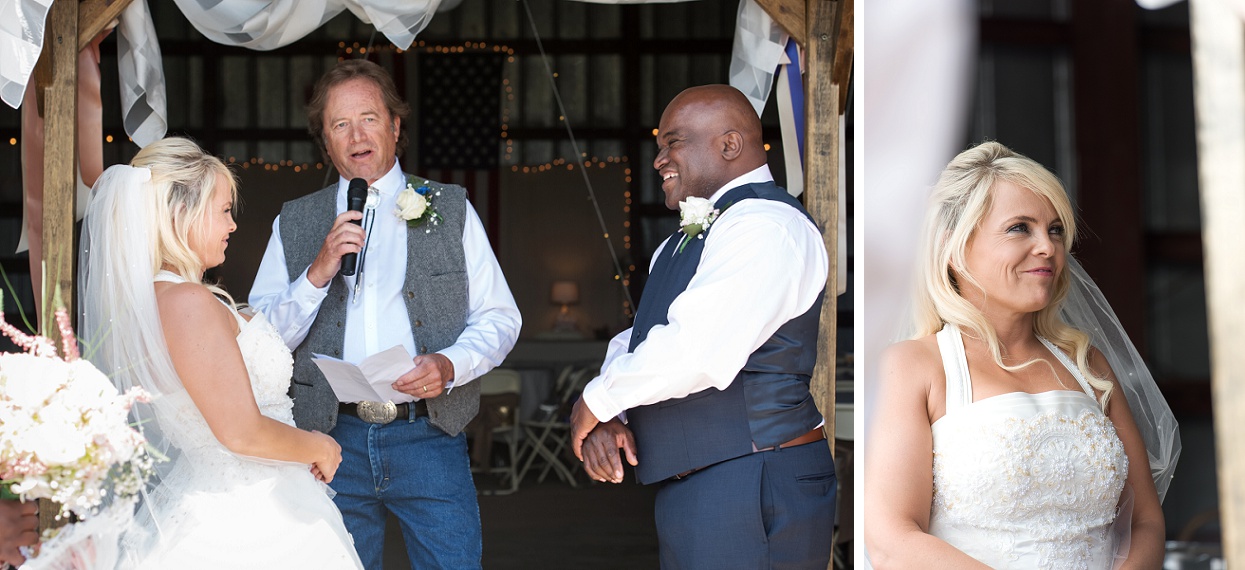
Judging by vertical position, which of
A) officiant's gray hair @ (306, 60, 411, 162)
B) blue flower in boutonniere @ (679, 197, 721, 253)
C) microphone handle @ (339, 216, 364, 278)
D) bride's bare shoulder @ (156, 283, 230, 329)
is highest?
officiant's gray hair @ (306, 60, 411, 162)

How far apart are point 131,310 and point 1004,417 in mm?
2058

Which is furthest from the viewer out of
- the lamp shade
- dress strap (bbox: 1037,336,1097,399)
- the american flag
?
the lamp shade

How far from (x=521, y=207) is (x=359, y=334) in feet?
21.2

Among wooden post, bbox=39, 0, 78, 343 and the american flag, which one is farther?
the american flag

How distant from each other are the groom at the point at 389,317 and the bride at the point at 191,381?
56 centimetres

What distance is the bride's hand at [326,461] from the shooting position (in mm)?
3006

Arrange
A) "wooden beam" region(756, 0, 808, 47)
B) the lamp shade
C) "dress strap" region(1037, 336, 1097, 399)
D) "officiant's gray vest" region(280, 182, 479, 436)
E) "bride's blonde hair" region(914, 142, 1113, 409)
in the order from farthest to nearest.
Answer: the lamp shade
"wooden beam" region(756, 0, 808, 47)
"officiant's gray vest" region(280, 182, 479, 436)
"dress strap" region(1037, 336, 1097, 399)
"bride's blonde hair" region(914, 142, 1113, 409)

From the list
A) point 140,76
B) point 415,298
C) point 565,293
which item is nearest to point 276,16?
point 140,76

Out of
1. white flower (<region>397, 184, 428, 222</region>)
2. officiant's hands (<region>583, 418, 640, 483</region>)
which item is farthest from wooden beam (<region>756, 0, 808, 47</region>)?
officiant's hands (<region>583, 418, 640, 483</region>)

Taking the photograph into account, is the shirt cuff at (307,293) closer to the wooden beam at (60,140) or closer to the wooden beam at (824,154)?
the wooden beam at (60,140)

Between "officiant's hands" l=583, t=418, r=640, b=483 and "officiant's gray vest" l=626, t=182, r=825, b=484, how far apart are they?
0.15ft

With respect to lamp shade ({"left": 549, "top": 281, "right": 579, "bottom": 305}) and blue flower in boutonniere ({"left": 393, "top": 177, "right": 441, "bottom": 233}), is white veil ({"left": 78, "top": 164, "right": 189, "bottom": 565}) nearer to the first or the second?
blue flower in boutonniere ({"left": 393, "top": 177, "right": 441, "bottom": 233})

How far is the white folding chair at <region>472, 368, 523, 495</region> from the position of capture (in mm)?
8789

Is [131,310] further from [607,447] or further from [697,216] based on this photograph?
[697,216]
